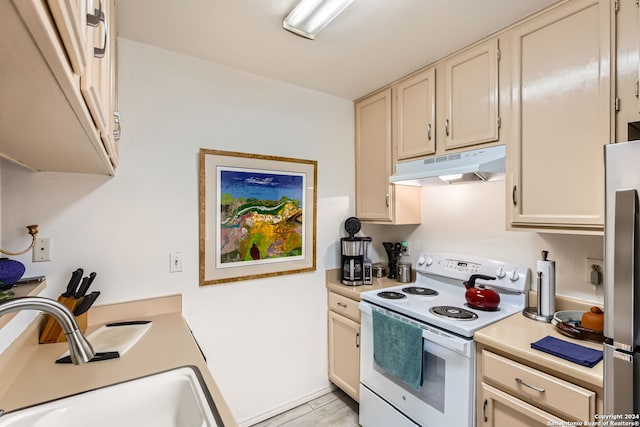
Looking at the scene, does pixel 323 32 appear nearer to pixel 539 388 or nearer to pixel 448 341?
pixel 448 341

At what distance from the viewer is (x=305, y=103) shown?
7.61 ft

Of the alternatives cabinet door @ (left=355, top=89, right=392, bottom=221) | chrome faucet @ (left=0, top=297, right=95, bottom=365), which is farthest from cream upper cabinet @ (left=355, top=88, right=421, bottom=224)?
chrome faucet @ (left=0, top=297, right=95, bottom=365)

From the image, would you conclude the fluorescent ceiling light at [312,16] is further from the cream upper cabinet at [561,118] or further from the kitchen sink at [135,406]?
the kitchen sink at [135,406]

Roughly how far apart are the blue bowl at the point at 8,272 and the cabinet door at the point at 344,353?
1826 mm

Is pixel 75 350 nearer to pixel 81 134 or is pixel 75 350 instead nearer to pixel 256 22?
pixel 81 134

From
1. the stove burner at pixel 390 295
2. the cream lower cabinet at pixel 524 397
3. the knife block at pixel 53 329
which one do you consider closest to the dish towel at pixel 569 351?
the cream lower cabinet at pixel 524 397

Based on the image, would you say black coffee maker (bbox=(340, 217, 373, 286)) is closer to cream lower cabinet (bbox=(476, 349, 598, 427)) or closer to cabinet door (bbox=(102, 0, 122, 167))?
cream lower cabinet (bbox=(476, 349, 598, 427))

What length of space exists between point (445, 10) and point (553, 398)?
1.73 m

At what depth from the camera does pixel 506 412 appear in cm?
131

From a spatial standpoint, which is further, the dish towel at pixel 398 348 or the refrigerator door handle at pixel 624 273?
the dish towel at pixel 398 348

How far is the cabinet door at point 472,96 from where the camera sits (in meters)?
1.63

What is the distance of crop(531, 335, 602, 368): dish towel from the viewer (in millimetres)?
1113

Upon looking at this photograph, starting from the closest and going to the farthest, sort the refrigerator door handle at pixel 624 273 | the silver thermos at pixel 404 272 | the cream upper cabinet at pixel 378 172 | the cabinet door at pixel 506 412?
the refrigerator door handle at pixel 624 273
the cabinet door at pixel 506 412
the cream upper cabinet at pixel 378 172
the silver thermos at pixel 404 272

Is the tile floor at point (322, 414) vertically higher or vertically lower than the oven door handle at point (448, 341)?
lower
